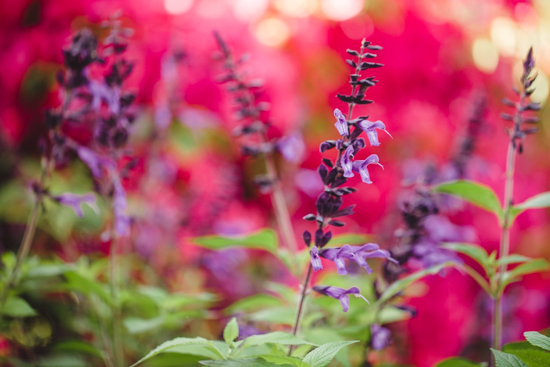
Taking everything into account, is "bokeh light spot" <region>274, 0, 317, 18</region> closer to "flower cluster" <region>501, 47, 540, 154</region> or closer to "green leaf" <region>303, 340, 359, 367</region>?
"flower cluster" <region>501, 47, 540, 154</region>

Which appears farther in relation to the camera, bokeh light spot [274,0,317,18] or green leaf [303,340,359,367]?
bokeh light spot [274,0,317,18]

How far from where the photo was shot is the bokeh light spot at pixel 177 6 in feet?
7.06

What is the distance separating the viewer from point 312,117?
2529 millimetres

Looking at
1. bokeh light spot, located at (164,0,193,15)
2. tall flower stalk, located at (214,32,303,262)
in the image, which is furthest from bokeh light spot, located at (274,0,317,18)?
tall flower stalk, located at (214,32,303,262)

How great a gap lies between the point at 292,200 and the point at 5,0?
1694 millimetres

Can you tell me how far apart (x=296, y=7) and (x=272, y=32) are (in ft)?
0.75

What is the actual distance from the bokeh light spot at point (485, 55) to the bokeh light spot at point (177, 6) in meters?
1.90

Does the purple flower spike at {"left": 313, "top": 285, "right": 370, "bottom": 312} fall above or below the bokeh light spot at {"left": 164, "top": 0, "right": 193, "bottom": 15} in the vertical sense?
below

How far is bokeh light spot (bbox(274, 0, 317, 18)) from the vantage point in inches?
99.8

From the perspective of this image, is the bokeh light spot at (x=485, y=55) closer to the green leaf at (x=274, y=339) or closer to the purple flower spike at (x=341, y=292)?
the purple flower spike at (x=341, y=292)

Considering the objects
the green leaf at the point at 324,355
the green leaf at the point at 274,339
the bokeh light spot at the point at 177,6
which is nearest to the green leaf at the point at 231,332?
the green leaf at the point at 274,339

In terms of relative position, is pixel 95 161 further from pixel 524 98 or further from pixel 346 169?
pixel 524 98

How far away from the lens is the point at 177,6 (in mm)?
2225

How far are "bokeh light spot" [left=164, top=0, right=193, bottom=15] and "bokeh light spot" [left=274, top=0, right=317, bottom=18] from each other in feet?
1.89
